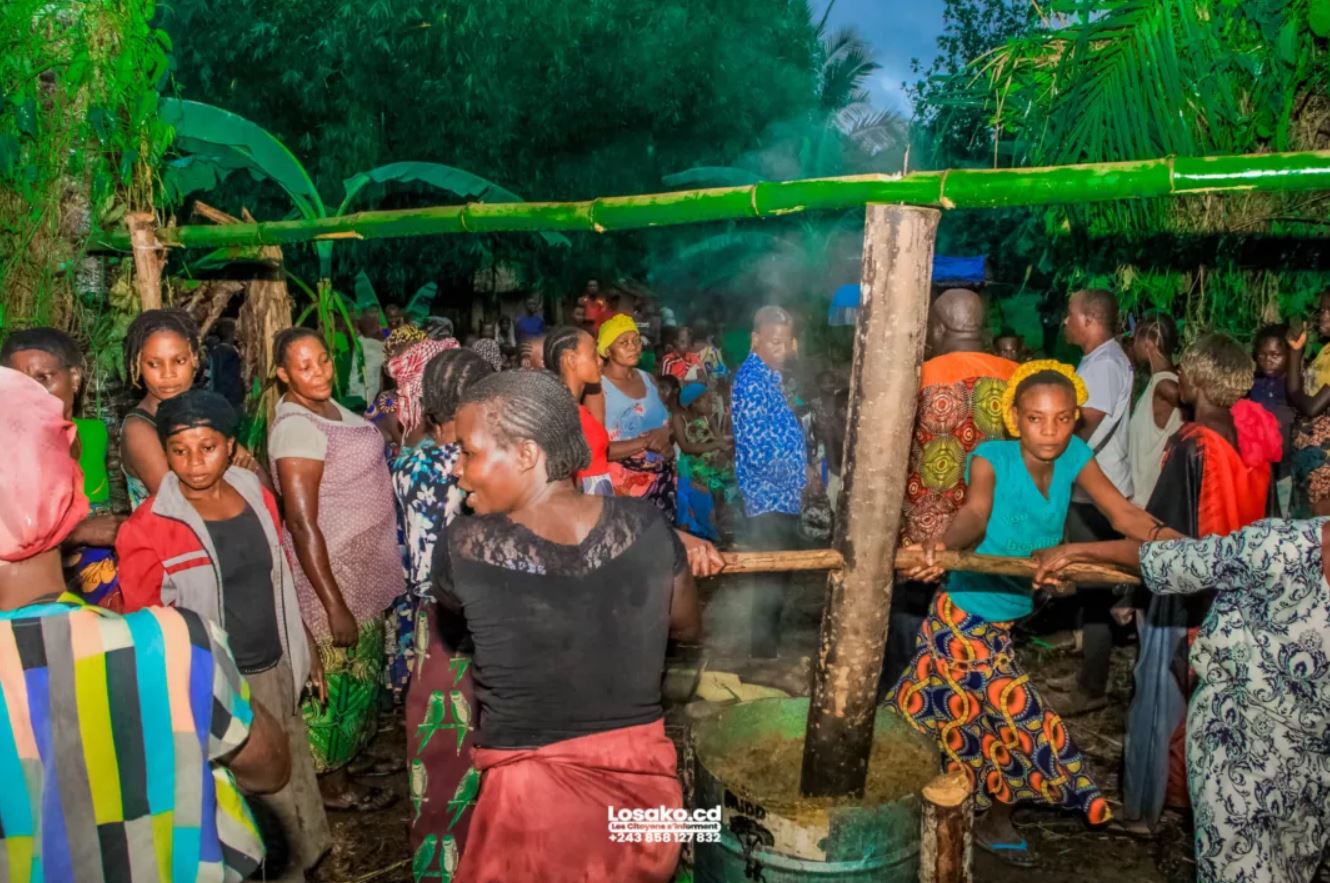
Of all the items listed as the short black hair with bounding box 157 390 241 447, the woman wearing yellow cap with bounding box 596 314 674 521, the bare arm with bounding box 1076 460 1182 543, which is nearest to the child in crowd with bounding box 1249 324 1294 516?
the bare arm with bounding box 1076 460 1182 543

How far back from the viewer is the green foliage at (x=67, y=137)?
499 centimetres

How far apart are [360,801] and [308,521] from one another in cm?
150

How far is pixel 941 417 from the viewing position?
195 inches

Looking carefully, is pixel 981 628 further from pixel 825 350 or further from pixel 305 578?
pixel 825 350

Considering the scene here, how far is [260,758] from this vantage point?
204 cm

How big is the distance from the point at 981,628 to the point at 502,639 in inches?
91.7

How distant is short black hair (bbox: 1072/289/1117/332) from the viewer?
5.79 m

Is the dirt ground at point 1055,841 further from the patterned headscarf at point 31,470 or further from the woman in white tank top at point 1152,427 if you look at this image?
the patterned headscarf at point 31,470

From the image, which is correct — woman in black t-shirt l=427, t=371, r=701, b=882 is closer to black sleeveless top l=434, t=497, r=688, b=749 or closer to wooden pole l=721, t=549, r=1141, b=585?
black sleeveless top l=434, t=497, r=688, b=749

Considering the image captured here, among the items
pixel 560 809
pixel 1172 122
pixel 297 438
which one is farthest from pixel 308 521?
pixel 1172 122

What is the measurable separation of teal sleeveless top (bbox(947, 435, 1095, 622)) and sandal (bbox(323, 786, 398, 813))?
283 cm

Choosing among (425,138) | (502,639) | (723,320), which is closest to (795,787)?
(502,639)

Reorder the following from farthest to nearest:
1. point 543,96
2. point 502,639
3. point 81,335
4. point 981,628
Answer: point 543,96 < point 81,335 < point 981,628 < point 502,639

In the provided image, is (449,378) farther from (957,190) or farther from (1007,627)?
(1007,627)
